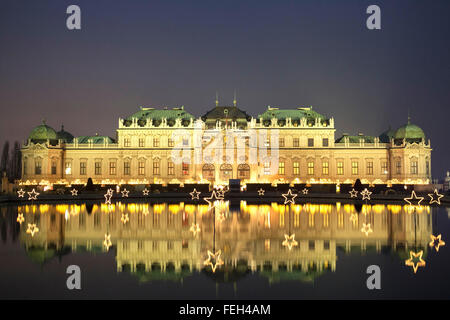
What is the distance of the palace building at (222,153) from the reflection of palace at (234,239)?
4854 cm

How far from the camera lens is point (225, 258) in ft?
50.2

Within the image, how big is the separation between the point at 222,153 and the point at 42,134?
3207 cm

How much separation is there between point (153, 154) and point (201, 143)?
8.60 m

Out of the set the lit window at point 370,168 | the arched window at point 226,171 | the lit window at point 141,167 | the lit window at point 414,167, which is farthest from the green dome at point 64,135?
the lit window at point 414,167

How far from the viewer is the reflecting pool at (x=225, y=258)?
1164 centimetres

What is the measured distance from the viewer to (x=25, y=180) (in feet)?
250

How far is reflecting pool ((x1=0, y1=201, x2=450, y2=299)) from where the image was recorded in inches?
458

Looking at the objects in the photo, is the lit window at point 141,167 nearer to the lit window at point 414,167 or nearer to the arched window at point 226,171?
the arched window at point 226,171

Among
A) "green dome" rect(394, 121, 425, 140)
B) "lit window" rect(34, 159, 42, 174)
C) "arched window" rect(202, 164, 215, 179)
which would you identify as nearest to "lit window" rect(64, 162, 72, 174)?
"lit window" rect(34, 159, 42, 174)

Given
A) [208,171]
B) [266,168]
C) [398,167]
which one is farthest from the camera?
[266,168]

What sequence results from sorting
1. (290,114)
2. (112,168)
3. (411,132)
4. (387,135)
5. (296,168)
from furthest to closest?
(387,135) → (290,114) → (112,168) → (411,132) → (296,168)

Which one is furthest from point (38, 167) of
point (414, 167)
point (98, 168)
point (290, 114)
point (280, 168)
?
point (414, 167)

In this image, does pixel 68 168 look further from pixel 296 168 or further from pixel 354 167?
pixel 354 167
